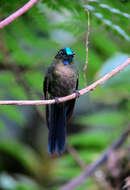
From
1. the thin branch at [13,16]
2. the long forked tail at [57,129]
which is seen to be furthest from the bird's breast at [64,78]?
the thin branch at [13,16]

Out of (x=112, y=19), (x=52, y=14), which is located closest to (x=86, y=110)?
(x=52, y=14)

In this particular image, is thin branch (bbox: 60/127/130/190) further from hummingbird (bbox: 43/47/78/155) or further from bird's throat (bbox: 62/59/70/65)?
bird's throat (bbox: 62/59/70/65)

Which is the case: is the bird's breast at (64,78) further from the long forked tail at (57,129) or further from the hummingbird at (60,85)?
the long forked tail at (57,129)

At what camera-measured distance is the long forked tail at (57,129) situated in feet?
8.95

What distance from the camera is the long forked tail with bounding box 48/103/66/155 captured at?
2729 mm

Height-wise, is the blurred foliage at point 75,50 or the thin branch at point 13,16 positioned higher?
the blurred foliage at point 75,50

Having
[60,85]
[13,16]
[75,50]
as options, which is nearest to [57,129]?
[60,85]

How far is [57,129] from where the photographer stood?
2875mm

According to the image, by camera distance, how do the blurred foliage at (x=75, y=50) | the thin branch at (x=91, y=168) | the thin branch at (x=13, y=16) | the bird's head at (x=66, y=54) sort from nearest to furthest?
the thin branch at (x=13, y=16) → the blurred foliage at (x=75, y=50) → the bird's head at (x=66, y=54) → the thin branch at (x=91, y=168)

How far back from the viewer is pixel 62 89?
9.56 feet

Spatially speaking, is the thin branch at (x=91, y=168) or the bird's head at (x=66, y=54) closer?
the bird's head at (x=66, y=54)

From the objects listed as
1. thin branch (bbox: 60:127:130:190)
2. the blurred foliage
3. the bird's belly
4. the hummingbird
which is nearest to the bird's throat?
the hummingbird

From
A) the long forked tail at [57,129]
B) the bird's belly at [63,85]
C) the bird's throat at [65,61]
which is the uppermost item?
the bird's throat at [65,61]

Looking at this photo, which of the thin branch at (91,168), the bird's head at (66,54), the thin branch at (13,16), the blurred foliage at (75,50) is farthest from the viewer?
the thin branch at (91,168)
